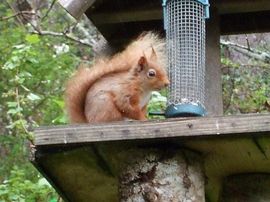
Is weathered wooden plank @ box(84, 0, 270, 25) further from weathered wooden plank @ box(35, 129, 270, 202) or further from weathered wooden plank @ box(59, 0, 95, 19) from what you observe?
weathered wooden plank @ box(35, 129, 270, 202)

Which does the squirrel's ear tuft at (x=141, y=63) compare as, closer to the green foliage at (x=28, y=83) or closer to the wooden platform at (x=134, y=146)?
the wooden platform at (x=134, y=146)

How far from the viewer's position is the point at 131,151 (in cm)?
312

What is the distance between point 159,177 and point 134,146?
0.14 metres

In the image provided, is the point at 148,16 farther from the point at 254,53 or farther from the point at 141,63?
the point at 254,53

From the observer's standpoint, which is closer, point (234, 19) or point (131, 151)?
point (131, 151)

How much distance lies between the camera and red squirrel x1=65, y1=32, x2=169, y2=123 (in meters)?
3.34

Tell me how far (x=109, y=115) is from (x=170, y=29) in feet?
1.51

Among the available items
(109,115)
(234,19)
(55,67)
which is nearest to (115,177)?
(109,115)

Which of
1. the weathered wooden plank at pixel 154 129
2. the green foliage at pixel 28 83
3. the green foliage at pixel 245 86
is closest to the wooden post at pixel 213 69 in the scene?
the weathered wooden plank at pixel 154 129

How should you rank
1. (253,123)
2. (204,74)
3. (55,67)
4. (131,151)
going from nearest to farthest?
(253,123) < (131,151) < (204,74) < (55,67)

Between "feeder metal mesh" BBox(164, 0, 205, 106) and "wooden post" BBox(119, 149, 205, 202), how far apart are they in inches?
13.9

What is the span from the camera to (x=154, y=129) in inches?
116

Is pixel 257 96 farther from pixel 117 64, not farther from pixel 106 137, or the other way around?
pixel 106 137

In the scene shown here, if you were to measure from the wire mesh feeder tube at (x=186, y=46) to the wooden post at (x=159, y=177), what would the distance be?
330mm
